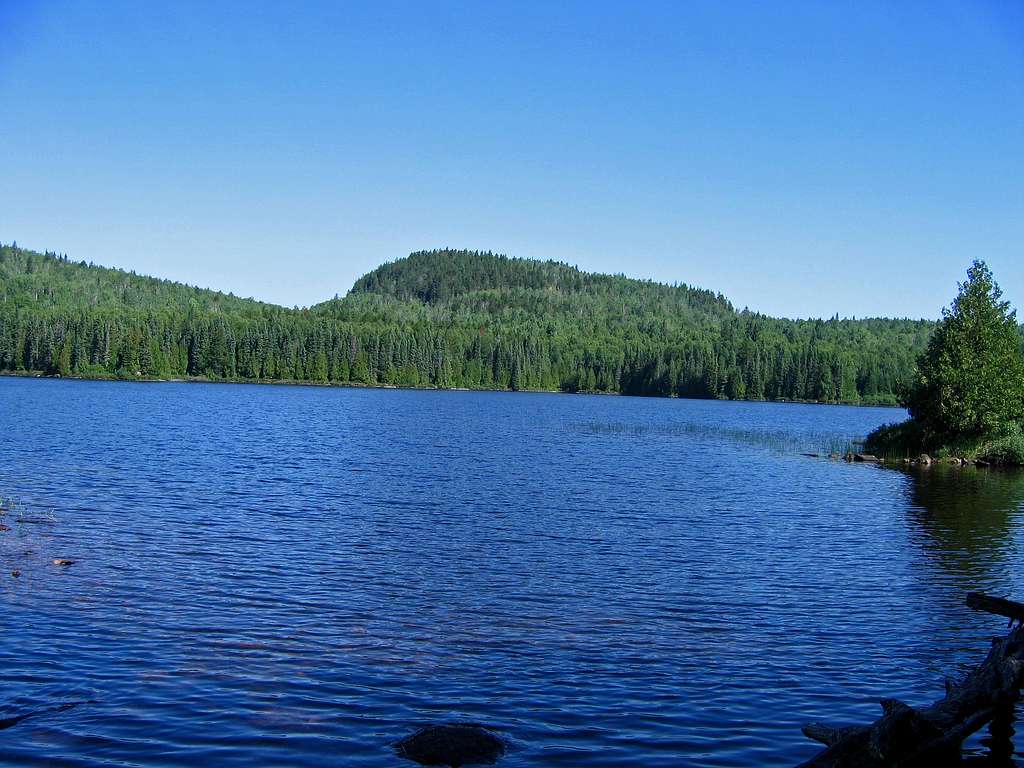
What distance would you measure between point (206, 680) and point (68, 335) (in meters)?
201

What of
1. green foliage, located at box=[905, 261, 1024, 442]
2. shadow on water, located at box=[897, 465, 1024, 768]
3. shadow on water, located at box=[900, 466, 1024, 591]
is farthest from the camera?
green foliage, located at box=[905, 261, 1024, 442]

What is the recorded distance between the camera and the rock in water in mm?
12172

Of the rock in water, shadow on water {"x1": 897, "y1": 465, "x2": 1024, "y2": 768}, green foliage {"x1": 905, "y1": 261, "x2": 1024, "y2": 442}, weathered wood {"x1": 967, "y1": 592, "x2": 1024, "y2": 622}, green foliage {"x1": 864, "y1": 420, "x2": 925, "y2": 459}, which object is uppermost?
green foliage {"x1": 905, "y1": 261, "x2": 1024, "y2": 442}

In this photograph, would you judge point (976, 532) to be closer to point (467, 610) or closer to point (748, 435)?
point (467, 610)

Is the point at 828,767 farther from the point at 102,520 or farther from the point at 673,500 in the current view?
the point at 673,500

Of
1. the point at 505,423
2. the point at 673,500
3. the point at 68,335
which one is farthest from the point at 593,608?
the point at 68,335

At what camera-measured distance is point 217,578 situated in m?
22.1

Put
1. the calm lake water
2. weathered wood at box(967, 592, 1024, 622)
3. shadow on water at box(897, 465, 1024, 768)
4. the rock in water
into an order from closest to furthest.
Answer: the rock in water < shadow on water at box(897, 465, 1024, 768) < the calm lake water < weathered wood at box(967, 592, 1024, 622)

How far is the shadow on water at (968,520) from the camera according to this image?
1030 inches

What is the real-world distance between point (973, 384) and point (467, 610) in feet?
172

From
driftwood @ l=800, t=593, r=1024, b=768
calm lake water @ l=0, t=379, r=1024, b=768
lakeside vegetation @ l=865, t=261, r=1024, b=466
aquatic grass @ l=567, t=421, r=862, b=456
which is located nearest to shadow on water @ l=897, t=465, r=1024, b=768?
calm lake water @ l=0, t=379, r=1024, b=768

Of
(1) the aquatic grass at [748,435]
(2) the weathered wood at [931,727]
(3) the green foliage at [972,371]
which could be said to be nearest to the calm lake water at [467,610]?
(2) the weathered wood at [931,727]

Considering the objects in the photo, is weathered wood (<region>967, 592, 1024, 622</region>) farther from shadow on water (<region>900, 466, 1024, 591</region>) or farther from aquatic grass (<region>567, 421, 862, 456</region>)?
aquatic grass (<region>567, 421, 862, 456</region>)

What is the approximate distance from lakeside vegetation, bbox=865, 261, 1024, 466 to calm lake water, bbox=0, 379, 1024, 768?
16.4 meters
